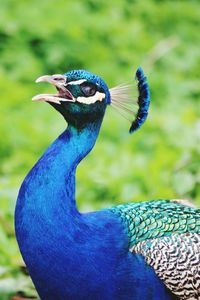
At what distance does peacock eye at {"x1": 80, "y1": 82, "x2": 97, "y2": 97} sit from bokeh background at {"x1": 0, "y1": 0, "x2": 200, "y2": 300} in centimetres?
106

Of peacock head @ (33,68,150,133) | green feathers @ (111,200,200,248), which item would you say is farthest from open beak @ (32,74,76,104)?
green feathers @ (111,200,200,248)

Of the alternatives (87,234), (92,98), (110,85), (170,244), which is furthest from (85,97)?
(110,85)

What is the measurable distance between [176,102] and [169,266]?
3.82m

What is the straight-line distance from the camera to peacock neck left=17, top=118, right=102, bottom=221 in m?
3.40

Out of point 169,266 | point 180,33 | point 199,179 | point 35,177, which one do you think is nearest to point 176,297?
point 169,266

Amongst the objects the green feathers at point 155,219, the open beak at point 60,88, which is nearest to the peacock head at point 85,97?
the open beak at point 60,88

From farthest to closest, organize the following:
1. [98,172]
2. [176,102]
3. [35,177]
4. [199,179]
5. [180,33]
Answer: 1. [180,33]
2. [176,102]
3. [98,172]
4. [199,179]
5. [35,177]

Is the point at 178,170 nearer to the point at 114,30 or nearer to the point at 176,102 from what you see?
the point at 176,102

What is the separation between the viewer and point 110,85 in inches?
289

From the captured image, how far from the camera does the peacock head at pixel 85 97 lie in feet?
11.4

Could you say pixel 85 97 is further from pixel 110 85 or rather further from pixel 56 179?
pixel 110 85

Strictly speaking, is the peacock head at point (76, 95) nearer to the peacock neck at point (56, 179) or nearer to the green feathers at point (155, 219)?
the peacock neck at point (56, 179)

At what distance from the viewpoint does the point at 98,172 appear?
5.60 metres

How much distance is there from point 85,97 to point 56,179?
0.31m
